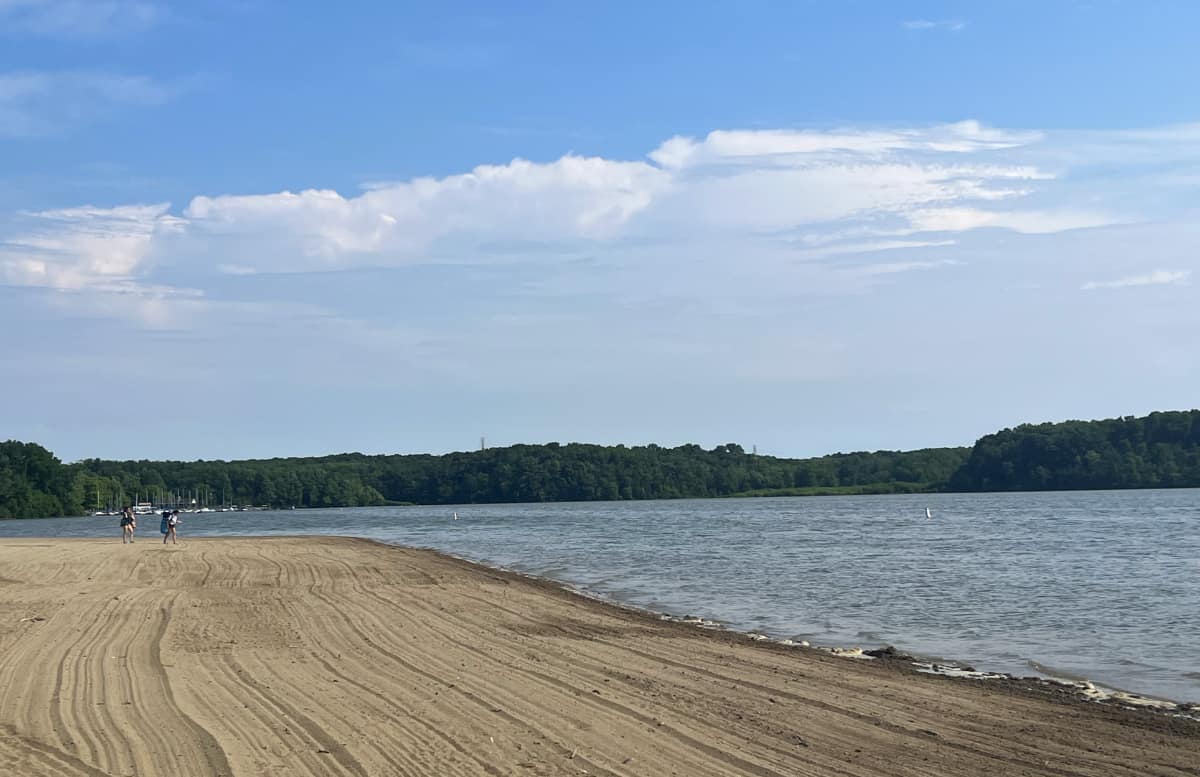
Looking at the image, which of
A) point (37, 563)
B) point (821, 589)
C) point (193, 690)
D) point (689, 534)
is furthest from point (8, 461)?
point (193, 690)

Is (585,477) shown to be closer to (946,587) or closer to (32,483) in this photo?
(32,483)

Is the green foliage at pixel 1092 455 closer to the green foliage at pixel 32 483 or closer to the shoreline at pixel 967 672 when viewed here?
the green foliage at pixel 32 483

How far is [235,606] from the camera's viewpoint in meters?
19.2

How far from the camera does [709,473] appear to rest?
194 m

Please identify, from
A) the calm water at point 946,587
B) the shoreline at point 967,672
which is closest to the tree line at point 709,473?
the calm water at point 946,587

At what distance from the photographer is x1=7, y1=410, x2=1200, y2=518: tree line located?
138 meters

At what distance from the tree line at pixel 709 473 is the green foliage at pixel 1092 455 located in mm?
126

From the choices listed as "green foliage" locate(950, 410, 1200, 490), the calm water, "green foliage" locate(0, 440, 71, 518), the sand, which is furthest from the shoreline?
"green foliage" locate(0, 440, 71, 518)

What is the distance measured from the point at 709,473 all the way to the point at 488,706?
185 m

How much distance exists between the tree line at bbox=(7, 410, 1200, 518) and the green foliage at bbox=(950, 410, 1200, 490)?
0.13 m

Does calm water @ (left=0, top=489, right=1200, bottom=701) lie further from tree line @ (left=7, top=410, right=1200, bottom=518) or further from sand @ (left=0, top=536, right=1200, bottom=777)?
tree line @ (left=7, top=410, right=1200, bottom=518)

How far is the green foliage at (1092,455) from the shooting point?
137m

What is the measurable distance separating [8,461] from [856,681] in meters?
156

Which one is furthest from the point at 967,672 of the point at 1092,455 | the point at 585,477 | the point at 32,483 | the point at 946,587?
the point at 585,477
